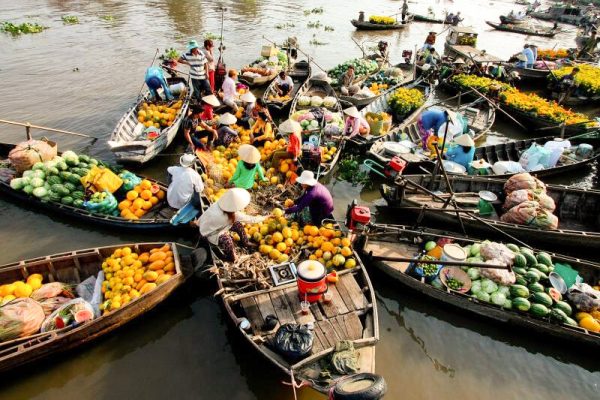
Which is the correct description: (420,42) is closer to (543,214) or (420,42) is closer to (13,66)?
(543,214)

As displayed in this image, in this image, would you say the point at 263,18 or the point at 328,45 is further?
the point at 263,18

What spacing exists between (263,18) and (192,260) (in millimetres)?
36143

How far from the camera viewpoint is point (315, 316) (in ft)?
22.3

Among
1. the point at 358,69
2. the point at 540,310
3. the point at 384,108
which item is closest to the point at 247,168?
the point at 540,310

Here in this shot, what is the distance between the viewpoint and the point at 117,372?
6.82 m

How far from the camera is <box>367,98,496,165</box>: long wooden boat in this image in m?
12.4

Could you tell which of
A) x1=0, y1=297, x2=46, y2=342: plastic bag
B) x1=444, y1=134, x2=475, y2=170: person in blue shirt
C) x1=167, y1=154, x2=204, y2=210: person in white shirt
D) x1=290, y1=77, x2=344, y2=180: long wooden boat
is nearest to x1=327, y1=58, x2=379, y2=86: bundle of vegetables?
x1=290, y1=77, x2=344, y2=180: long wooden boat

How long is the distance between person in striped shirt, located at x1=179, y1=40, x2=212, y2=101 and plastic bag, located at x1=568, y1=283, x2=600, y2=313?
14013 millimetres

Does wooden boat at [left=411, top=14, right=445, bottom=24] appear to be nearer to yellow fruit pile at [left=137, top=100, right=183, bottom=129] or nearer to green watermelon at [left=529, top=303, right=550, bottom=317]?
yellow fruit pile at [left=137, top=100, right=183, bottom=129]

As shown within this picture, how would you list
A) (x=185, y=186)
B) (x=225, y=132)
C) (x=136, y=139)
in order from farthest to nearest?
(x=136, y=139) < (x=225, y=132) < (x=185, y=186)

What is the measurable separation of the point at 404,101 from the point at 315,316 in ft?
40.3

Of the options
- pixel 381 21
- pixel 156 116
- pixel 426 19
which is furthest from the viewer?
pixel 426 19

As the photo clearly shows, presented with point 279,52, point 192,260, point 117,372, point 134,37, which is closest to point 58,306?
point 117,372

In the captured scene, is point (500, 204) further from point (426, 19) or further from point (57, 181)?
point (426, 19)
